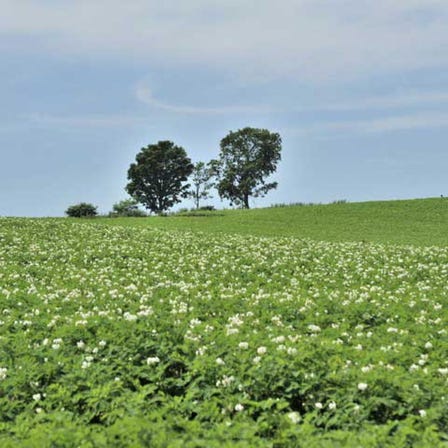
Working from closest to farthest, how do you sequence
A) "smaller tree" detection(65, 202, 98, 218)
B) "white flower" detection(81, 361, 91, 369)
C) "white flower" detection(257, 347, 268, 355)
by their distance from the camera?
"white flower" detection(81, 361, 91, 369)
"white flower" detection(257, 347, 268, 355)
"smaller tree" detection(65, 202, 98, 218)

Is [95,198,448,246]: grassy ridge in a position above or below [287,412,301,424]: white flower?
above

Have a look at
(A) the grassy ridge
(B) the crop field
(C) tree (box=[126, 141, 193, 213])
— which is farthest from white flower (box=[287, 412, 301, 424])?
(C) tree (box=[126, 141, 193, 213])

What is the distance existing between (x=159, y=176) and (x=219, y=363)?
85.0m

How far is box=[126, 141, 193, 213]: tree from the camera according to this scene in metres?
91.3

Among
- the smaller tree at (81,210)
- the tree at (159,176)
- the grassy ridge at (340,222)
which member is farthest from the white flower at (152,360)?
the tree at (159,176)

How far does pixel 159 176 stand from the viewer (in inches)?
3597

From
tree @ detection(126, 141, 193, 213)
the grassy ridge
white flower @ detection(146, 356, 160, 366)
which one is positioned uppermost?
tree @ detection(126, 141, 193, 213)

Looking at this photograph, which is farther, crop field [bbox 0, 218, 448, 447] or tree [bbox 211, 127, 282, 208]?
tree [bbox 211, 127, 282, 208]

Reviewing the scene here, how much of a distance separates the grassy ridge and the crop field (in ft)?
77.6

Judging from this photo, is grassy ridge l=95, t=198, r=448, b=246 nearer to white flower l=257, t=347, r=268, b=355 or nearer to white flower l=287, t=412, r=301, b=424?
white flower l=257, t=347, r=268, b=355

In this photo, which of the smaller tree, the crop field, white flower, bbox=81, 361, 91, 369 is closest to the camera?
the crop field

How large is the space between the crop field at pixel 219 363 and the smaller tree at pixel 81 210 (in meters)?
49.2

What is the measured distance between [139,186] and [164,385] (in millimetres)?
86192

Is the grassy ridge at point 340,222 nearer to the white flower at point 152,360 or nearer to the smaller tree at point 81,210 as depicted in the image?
the smaller tree at point 81,210
